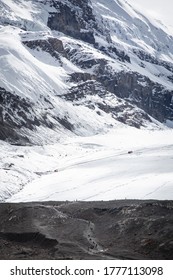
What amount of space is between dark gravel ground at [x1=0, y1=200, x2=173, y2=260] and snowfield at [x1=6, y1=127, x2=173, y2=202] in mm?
13390

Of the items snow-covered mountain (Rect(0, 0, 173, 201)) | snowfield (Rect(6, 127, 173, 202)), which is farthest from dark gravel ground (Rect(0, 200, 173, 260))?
snow-covered mountain (Rect(0, 0, 173, 201))

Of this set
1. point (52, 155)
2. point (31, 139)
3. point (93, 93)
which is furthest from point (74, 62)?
point (52, 155)

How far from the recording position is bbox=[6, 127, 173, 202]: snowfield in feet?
178

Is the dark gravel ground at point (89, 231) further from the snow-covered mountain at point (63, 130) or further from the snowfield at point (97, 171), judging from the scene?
the snow-covered mountain at point (63, 130)

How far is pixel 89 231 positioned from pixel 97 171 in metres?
41.2

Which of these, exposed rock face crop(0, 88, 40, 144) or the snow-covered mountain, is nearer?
the snow-covered mountain

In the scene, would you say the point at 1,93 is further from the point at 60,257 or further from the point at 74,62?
the point at 60,257

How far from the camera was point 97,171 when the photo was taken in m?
73.9

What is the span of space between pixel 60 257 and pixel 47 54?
532 feet

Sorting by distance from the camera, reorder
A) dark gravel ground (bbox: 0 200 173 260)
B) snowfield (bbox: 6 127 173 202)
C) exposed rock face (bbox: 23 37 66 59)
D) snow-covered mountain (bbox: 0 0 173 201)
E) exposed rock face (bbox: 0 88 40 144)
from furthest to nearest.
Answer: exposed rock face (bbox: 23 37 66 59) < exposed rock face (bbox: 0 88 40 144) < snow-covered mountain (bbox: 0 0 173 201) < snowfield (bbox: 6 127 173 202) < dark gravel ground (bbox: 0 200 173 260)

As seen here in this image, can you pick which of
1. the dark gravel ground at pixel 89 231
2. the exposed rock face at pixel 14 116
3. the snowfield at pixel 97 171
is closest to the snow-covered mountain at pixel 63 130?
the snowfield at pixel 97 171

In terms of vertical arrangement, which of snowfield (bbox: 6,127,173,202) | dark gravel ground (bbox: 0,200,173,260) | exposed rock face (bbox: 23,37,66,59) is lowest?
exposed rock face (bbox: 23,37,66,59)

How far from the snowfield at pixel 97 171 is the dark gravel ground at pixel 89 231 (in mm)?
13390

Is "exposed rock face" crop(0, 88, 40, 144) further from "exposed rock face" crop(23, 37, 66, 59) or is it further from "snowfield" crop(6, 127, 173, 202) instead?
"exposed rock face" crop(23, 37, 66, 59)
